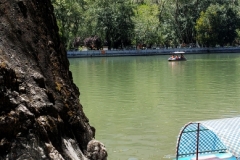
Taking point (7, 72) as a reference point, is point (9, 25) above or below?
above

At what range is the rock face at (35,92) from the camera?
427 centimetres

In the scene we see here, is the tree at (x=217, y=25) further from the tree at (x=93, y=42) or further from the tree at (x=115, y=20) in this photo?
the tree at (x=93, y=42)

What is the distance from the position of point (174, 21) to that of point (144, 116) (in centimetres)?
4770

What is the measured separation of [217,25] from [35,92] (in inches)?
2159

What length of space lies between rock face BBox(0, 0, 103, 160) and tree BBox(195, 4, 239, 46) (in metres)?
52.1

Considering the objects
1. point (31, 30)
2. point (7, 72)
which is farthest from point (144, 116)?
point (7, 72)

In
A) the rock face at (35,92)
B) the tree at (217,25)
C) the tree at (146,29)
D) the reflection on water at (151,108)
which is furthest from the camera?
the tree at (146,29)

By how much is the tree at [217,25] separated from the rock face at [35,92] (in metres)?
52.1

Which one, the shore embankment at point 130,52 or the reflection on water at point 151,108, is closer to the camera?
the reflection on water at point 151,108

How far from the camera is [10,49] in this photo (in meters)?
4.75

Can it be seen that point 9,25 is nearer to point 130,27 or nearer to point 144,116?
point 144,116

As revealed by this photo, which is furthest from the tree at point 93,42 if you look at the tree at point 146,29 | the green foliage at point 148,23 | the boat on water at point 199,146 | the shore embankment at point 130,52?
the boat on water at point 199,146

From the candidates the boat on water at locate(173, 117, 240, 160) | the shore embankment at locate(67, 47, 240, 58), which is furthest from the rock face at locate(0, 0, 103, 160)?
the shore embankment at locate(67, 47, 240, 58)

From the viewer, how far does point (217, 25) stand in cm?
5734
